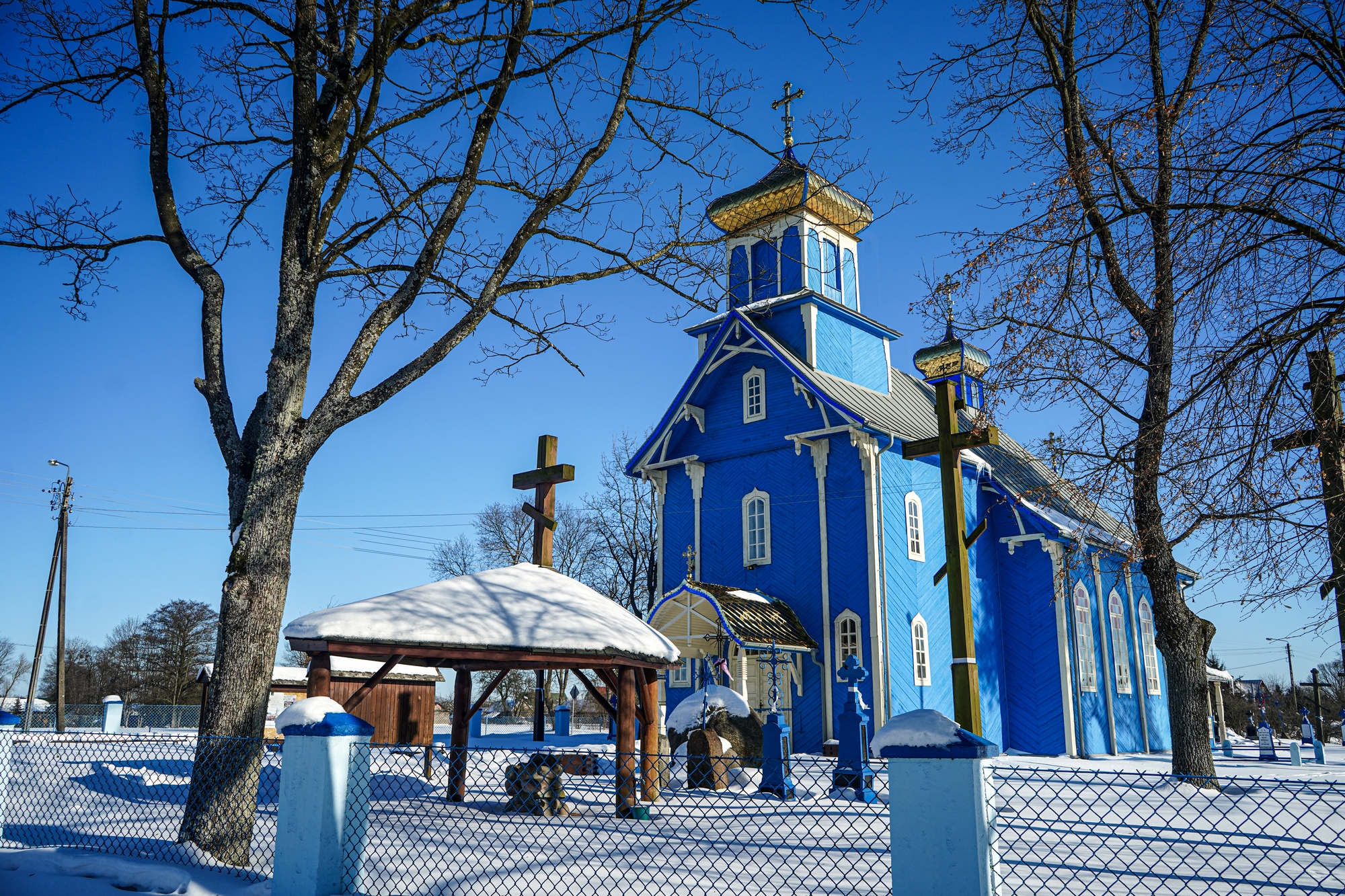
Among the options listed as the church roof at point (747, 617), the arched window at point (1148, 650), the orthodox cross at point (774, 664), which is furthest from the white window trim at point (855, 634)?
the arched window at point (1148, 650)

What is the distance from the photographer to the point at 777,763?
11.5 m

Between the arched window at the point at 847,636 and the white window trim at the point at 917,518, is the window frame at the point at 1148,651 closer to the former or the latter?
the white window trim at the point at 917,518

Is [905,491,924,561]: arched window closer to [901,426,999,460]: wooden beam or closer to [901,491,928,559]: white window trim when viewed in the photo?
[901,491,928,559]: white window trim

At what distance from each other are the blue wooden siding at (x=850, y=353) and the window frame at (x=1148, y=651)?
30.7 ft

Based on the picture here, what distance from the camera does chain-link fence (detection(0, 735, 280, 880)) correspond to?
6.59 meters

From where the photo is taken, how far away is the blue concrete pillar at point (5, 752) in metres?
7.04

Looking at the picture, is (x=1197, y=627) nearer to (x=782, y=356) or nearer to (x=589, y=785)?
(x=589, y=785)

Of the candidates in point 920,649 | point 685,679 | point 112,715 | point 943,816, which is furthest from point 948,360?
point 112,715

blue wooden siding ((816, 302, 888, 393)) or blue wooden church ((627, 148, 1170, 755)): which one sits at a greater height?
blue wooden siding ((816, 302, 888, 393))

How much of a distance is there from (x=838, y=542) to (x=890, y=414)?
3734 mm

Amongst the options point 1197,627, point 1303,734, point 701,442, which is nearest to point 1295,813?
point 1197,627

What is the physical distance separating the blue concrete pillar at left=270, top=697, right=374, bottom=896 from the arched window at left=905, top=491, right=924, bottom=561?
16381 mm

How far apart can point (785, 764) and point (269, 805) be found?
Result: 6001 millimetres

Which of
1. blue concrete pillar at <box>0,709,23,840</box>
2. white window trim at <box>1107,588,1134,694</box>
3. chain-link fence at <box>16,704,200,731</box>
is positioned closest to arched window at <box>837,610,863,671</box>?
white window trim at <box>1107,588,1134,694</box>
